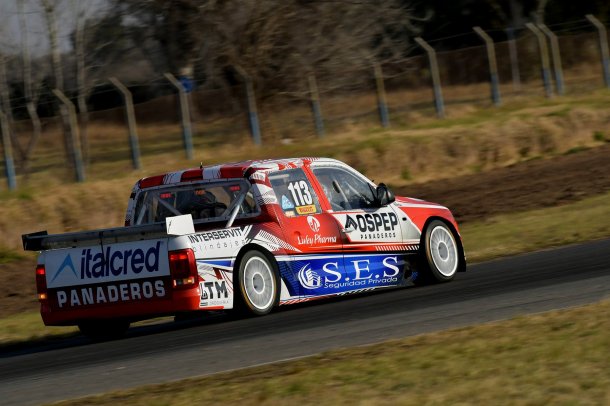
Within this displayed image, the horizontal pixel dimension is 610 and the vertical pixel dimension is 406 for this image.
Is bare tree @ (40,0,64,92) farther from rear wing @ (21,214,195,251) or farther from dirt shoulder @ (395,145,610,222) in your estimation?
rear wing @ (21,214,195,251)

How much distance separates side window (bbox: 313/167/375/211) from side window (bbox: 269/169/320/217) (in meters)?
0.26

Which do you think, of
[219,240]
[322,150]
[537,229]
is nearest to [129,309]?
[219,240]

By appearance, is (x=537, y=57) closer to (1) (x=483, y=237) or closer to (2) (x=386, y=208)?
(1) (x=483, y=237)

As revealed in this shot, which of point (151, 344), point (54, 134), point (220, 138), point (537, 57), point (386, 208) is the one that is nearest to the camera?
point (151, 344)

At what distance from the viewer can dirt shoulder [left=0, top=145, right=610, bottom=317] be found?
20797 millimetres

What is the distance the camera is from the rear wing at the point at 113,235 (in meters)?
11.8

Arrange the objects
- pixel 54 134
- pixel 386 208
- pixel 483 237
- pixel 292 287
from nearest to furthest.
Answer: pixel 292 287 < pixel 386 208 < pixel 483 237 < pixel 54 134

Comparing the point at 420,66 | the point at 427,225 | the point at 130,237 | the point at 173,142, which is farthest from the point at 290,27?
the point at 130,237

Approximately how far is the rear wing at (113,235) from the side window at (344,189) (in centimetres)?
229

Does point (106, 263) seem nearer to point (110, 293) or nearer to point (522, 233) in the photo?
point (110, 293)

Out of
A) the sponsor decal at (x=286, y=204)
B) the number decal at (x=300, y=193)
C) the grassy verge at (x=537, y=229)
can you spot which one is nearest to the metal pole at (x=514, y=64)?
the grassy verge at (x=537, y=229)

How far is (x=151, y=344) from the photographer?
11625 millimetres

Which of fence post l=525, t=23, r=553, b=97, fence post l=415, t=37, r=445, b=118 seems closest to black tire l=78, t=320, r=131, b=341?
fence post l=415, t=37, r=445, b=118

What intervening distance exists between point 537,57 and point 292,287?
24.0 metres
